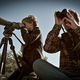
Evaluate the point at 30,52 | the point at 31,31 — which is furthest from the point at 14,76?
the point at 31,31

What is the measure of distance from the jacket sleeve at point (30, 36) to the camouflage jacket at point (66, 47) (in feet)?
1.98

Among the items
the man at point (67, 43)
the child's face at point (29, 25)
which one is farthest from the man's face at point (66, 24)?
the child's face at point (29, 25)

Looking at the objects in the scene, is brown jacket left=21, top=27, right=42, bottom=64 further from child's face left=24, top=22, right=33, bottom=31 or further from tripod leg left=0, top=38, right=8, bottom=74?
tripod leg left=0, top=38, right=8, bottom=74

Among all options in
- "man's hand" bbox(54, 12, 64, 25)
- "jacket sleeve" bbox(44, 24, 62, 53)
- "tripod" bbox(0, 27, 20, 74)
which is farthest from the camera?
"tripod" bbox(0, 27, 20, 74)

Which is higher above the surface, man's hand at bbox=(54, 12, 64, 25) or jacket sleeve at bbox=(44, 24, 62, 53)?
man's hand at bbox=(54, 12, 64, 25)

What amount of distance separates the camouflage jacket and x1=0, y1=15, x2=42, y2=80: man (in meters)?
0.57

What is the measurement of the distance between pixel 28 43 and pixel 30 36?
0.09 m

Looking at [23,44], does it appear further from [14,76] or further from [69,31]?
[69,31]

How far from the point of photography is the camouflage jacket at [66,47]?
1.89 m

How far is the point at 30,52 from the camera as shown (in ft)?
8.67

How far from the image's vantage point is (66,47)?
1979 mm

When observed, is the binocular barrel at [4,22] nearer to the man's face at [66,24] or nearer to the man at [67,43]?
the man at [67,43]

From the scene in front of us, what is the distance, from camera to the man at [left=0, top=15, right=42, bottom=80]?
8.60ft

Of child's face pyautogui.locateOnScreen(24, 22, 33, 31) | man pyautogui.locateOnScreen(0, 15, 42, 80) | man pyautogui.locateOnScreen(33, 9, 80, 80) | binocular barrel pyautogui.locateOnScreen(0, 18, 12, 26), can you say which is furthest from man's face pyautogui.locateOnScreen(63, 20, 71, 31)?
binocular barrel pyautogui.locateOnScreen(0, 18, 12, 26)
